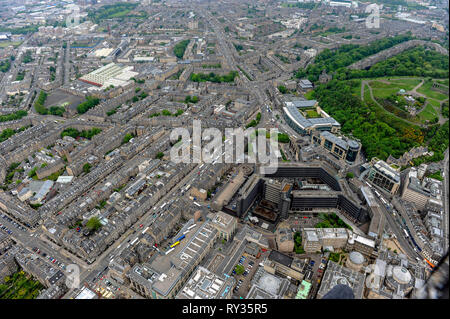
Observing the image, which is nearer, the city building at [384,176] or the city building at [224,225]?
the city building at [224,225]

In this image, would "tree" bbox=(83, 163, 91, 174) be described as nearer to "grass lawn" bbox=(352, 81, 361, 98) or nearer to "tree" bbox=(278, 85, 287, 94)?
"tree" bbox=(278, 85, 287, 94)

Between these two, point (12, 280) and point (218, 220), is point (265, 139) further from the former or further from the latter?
point (12, 280)

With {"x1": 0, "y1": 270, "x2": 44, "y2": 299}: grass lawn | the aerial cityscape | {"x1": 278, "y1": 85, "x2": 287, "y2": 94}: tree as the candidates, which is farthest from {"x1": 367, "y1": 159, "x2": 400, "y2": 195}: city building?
{"x1": 0, "y1": 270, "x2": 44, "y2": 299}: grass lawn

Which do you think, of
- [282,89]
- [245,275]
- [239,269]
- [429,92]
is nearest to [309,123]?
[282,89]

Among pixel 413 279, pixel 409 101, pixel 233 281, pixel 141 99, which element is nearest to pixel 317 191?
pixel 413 279

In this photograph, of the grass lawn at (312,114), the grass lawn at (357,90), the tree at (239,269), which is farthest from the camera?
the grass lawn at (357,90)

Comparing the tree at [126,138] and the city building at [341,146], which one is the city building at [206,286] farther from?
the tree at [126,138]

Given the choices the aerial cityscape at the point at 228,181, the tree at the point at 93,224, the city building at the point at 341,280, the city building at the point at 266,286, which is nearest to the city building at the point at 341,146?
the aerial cityscape at the point at 228,181
